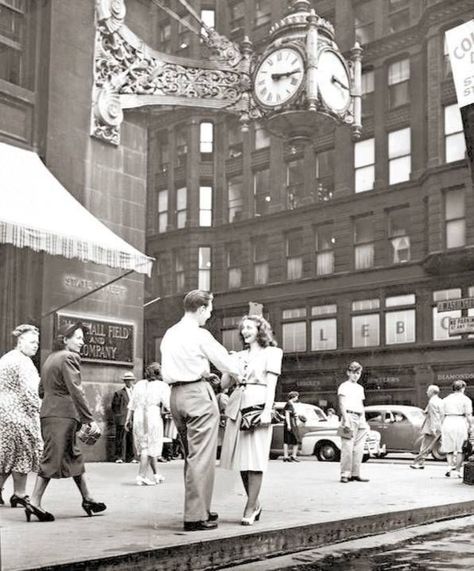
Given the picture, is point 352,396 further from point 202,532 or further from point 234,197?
point 234,197

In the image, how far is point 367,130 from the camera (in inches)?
1454

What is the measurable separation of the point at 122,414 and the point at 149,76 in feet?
18.4

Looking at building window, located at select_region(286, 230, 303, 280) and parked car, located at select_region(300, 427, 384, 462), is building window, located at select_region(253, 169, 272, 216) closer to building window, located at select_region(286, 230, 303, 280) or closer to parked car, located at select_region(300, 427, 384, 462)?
building window, located at select_region(286, 230, 303, 280)

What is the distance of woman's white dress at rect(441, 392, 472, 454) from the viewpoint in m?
A: 15.1

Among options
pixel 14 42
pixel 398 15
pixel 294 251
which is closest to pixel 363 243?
pixel 294 251

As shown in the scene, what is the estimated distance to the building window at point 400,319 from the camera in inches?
1337

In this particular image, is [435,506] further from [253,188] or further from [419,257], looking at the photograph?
[253,188]

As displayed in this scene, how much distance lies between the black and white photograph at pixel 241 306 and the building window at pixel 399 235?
12 centimetres

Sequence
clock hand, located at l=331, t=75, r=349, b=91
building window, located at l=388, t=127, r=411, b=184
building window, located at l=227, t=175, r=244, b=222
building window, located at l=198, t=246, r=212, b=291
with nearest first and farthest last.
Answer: clock hand, located at l=331, t=75, r=349, b=91 → building window, located at l=388, t=127, r=411, b=184 → building window, located at l=198, t=246, r=212, b=291 → building window, located at l=227, t=175, r=244, b=222

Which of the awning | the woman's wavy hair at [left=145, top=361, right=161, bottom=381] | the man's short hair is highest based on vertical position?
the awning

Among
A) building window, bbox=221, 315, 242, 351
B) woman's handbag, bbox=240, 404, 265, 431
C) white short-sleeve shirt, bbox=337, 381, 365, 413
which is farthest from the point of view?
building window, bbox=221, 315, 242, 351

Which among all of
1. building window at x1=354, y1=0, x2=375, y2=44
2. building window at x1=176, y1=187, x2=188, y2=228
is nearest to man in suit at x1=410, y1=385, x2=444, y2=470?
building window at x1=354, y1=0, x2=375, y2=44

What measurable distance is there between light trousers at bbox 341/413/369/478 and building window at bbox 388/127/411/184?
76.2 feet

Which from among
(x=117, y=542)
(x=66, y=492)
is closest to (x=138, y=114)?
(x=66, y=492)
